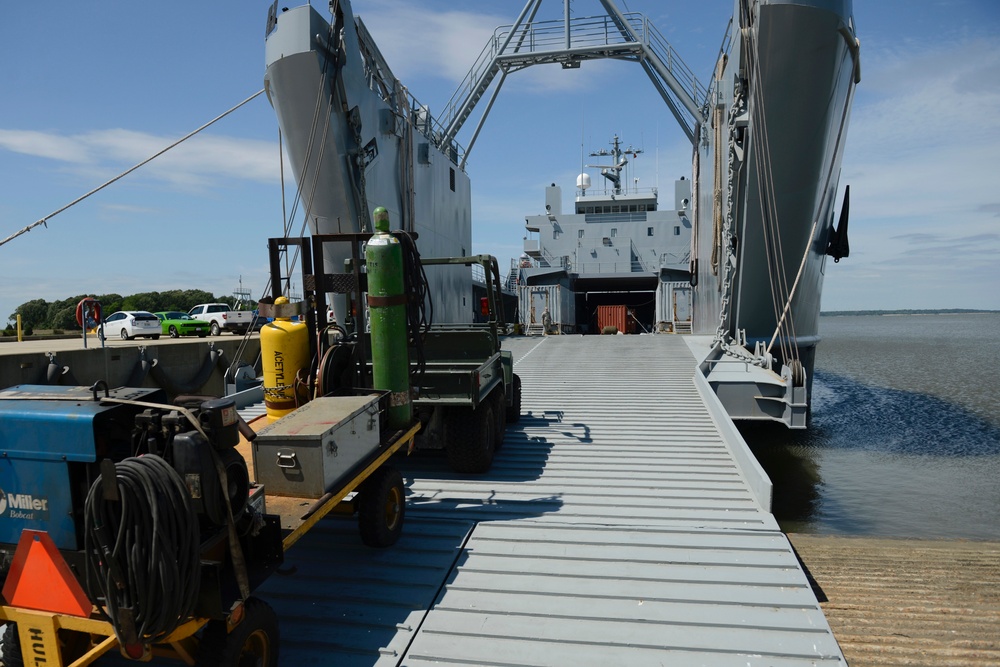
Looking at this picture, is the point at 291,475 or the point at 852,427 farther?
the point at 852,427

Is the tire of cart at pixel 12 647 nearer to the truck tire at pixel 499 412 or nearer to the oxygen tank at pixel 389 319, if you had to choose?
the oxygen tank at pixel 389 319

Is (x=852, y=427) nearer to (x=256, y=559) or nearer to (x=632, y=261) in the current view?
(x=632, y=261)

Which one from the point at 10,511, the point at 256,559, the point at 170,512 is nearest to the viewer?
the point at 170,512

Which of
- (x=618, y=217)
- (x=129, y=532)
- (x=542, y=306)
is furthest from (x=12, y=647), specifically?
(x=618, y=217)

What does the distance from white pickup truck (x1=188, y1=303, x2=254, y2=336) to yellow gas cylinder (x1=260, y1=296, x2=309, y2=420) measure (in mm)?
20048

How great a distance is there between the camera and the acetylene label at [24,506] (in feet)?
9.25

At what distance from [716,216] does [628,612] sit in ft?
39.8

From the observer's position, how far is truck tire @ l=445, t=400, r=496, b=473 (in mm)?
6668

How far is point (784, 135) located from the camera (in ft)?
38.6

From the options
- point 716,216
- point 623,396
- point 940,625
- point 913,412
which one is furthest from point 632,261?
point 940,625

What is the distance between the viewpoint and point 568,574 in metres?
4.55

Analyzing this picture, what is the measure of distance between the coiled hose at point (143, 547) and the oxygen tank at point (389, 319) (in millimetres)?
2658

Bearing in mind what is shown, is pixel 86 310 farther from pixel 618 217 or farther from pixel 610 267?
pixel 618 217

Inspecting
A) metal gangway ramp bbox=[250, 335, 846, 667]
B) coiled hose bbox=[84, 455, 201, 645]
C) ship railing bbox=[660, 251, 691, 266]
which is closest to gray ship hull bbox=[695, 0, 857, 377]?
metal gangway ramp bbox=[250, 335, 846, 667]
